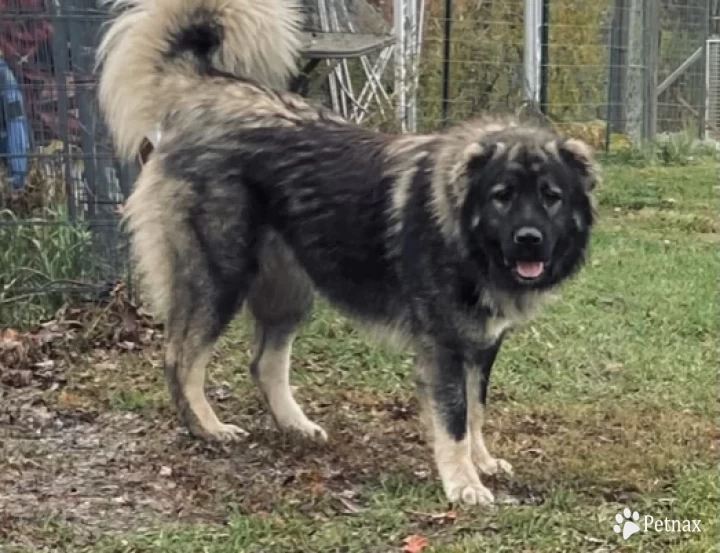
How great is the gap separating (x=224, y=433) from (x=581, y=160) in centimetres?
181

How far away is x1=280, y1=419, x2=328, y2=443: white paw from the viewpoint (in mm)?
5043

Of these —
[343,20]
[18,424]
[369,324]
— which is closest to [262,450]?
[369,324]

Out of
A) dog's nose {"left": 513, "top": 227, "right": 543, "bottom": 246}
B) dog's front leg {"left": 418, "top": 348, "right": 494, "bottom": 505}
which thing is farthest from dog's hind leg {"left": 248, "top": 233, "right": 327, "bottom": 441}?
dog's nose {"left": 513, "top": 227, "right": 543, "bottom": 246}

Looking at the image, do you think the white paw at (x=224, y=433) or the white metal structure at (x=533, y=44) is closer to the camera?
the white paw at (x=224, y=433)

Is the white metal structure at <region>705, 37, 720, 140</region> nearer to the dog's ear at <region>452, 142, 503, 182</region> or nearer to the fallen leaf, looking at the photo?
the dog's ear at <region>452, 142, 503, 182</region>

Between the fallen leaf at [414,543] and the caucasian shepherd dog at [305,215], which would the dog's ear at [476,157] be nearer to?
the caucasian shepherd dog at [305,215]

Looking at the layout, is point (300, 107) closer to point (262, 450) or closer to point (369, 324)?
point (369, 324)

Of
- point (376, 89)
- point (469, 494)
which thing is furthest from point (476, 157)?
point (376, 89)

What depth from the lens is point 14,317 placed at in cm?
660

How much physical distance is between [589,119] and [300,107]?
30.2 ft

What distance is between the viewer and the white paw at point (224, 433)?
16.5 feet

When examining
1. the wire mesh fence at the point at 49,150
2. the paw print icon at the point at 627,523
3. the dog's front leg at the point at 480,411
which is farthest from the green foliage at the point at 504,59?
the paw print icon at the point at 627,523

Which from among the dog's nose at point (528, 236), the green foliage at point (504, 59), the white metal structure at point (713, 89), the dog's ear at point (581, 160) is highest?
the dog's ear at point (581, 160)

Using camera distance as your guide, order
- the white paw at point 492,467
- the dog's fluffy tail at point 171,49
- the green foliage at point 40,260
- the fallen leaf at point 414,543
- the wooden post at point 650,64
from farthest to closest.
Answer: the wooden post at point 650,64 → the green foliage at point 40,260 → the dog's fluffy tail at point 171,49 → the white paw at point 492,467 → the fallen leaf at point 414,543
